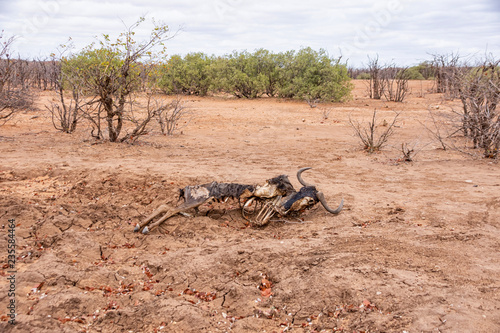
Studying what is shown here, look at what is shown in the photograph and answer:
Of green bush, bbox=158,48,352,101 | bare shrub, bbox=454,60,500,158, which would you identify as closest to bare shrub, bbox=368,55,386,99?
green bush, bbox=158,48,352,101

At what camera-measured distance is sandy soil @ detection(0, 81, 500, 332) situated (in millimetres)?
3227

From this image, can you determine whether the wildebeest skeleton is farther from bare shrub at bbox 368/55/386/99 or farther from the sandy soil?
bare shrub at bbox 368/55/386/99

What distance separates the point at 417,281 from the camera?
11.5 ft

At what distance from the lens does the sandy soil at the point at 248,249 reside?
10.6 feet

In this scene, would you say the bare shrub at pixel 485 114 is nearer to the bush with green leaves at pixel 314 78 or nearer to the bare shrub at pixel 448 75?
the bare shrub at pixel 448 75

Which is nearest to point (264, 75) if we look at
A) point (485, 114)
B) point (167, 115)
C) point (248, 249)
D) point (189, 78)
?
point (189, 78)

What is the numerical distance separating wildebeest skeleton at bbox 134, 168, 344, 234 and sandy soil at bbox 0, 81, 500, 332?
0.61 ft

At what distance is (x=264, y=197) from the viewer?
17.2ft

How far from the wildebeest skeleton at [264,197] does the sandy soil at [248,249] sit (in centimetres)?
19

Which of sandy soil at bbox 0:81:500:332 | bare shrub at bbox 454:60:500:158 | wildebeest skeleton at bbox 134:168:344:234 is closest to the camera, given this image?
sandy soil at bbox 0:81:500:332

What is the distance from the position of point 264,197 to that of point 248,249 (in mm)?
1047

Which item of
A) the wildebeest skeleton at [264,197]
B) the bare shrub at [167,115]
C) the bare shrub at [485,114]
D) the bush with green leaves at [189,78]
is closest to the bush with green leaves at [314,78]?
the bush with green leaves at [189,78]

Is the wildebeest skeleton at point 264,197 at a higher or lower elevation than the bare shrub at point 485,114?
lower

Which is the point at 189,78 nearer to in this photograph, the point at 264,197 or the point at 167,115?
the point at 167,115
